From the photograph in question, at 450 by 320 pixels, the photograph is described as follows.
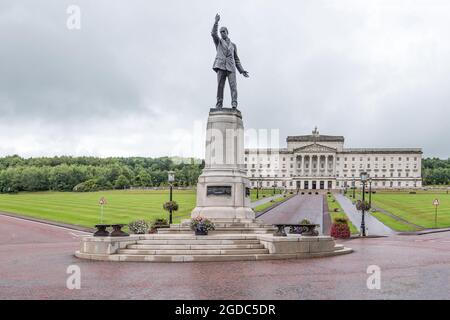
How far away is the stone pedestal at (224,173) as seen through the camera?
2630 cm

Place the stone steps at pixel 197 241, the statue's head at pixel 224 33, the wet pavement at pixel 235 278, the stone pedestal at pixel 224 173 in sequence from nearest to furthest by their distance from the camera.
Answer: the wet pavement at pixel 235 278 < the stone steps at pixel 197 241 < the stone pedestal at pixel 224 173 < the statue's head at pixel 224 33

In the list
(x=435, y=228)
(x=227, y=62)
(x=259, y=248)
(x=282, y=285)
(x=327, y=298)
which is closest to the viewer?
(x=327, y=298)

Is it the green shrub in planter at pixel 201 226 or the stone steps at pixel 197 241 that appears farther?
the green shrub in planter at pixel 201 226

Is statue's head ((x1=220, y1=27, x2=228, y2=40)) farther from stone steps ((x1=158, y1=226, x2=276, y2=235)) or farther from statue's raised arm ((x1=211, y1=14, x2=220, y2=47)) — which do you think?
stone steps ((x1=158, y1=226, x2=276, y2=235))

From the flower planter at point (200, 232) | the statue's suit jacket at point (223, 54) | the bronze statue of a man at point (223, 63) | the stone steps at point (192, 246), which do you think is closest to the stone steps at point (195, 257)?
the stone steps at point (192, 246)

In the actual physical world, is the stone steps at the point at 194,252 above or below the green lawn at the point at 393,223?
above

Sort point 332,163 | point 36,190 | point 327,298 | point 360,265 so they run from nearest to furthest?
1. point 327,298
2. point 360,265
3. point 36,190
4. point 332,163

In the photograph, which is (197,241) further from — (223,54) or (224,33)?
(224,33)

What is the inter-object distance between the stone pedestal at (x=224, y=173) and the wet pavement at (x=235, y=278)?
21.6ft

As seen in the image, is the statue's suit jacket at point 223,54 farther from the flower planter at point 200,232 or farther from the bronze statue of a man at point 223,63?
the flower planter at point 200,232

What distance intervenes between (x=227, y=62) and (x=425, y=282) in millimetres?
16779
